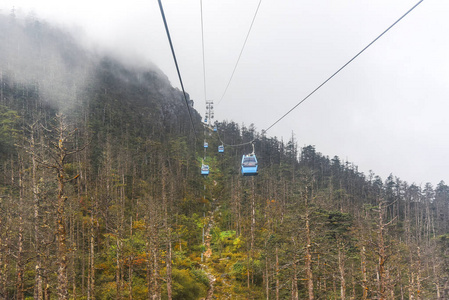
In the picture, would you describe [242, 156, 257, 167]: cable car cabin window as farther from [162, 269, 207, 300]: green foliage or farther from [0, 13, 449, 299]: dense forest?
[162, 269, 207, 300]: green foliage

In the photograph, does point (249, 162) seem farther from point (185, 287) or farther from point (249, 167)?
point (185, 287)

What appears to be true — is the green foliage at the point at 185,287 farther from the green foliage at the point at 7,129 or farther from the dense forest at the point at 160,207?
the green foliage at the point at 7,129

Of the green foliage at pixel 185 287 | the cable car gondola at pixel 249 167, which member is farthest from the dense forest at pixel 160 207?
the cable car gondola at pixel 249 167

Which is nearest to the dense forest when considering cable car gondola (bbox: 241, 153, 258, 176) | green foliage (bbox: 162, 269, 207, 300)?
green foliage (bbox: 162, 269, 207, 300)

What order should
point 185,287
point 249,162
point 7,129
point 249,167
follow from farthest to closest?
1. point 7,129
2. point 185,287
3. point 249,162
4. point 249,167

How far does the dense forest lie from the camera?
17688 mm

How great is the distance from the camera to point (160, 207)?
32.2m

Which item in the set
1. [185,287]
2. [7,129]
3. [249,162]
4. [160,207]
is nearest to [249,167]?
[249,162]

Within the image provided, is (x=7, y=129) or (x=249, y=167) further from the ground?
(x=7, y=129)

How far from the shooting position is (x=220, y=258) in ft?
124

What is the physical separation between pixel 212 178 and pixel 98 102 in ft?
175

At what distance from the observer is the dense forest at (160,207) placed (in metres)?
17.7

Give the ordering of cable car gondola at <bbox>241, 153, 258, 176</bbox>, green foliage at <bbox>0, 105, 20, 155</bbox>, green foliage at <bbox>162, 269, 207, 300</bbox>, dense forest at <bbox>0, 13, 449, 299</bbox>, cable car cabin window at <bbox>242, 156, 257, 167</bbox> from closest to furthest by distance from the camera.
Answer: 1. cable car gondola at <bbox>241, 153, 258, 176</bbox>
2. cable car cabin window at <bbox>242, 156, 257, 167</bbox>
3. dense forest at <bbox>0, 13, 449, 299</bbox>
4. green foliage at <bbox>162, 269, 207, 300</bbox>
5. green foliage at <bbox>0, 105, 20, 155</bbox>

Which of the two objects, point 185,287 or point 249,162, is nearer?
point 249,162
